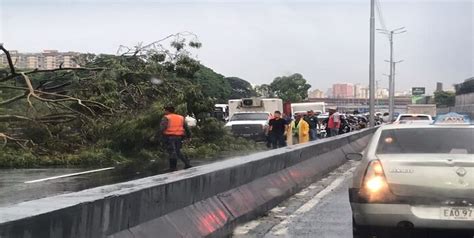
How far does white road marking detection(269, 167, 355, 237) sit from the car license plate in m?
1.98

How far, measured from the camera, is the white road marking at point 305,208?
24.6ft

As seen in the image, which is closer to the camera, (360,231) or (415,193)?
(415,193)

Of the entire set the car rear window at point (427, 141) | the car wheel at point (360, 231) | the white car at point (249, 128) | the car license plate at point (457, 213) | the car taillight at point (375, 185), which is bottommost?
the white car at point (249, 128)

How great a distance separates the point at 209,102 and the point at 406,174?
1581 cm

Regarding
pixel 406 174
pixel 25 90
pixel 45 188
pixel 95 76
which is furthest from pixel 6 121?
pixel 406 174

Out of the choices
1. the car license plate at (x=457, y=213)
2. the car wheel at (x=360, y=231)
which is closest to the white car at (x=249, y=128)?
the car wheel at (x=360, y=231)

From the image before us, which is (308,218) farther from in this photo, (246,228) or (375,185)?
(375,185)

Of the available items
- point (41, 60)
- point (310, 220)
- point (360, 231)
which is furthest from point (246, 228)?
point (41, 60)

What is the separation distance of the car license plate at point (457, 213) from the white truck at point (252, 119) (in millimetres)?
19571

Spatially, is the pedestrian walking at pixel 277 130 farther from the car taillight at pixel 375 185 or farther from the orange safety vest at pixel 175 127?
the car taillight at pixel 375 185

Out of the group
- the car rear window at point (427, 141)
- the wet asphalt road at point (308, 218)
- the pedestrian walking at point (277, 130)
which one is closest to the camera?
the car rear window at point (427, 141)

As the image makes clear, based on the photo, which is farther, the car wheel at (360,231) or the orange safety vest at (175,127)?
the orange safety vest at (175,127)

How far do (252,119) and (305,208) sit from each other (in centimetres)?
2186

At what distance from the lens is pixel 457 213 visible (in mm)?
6008
